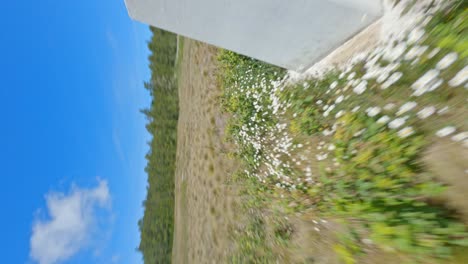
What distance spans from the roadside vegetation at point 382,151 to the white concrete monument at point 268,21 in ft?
1.77

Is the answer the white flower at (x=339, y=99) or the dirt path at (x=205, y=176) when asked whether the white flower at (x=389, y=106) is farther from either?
the dirt path at (x=205, y=176)

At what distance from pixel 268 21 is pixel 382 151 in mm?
Answer: 2538

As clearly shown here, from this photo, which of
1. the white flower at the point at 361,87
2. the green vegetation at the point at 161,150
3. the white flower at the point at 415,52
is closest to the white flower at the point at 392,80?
the white flower at the point at 415,52

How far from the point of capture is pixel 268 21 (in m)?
4.03

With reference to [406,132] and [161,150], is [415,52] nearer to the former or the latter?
[406,132]

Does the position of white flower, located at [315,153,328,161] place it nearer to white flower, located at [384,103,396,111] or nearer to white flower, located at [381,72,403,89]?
white flower, located at [384,103,396,111]

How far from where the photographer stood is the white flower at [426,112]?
273 centimetres

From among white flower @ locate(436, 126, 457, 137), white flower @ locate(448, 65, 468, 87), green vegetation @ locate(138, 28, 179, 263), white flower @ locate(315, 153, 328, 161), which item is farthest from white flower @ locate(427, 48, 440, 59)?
green vegetation @ locate(138, 28, 179, 263)

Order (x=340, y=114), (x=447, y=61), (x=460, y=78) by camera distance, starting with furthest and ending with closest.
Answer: (x=340, y=114), (x=447, y=61), (x=460, y=78)

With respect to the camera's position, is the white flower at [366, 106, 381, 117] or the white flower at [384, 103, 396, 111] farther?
the white flower at [366, 106, 381, 117]

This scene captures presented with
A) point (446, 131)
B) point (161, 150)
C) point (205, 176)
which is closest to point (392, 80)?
point (446, 131)

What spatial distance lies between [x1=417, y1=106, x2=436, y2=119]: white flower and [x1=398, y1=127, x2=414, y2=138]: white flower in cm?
18

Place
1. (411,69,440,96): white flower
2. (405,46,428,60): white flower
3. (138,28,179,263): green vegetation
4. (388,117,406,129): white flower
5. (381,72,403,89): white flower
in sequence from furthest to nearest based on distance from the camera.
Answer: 1. (138,28,179,263): green vegetation
2. (381,72,403,89): white flower
3. (388,117,406,129): white flower
4. (405,46,428,60): white flower
5. (411,69,440,96): white flower

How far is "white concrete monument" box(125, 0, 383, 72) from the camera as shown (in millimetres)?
3619
